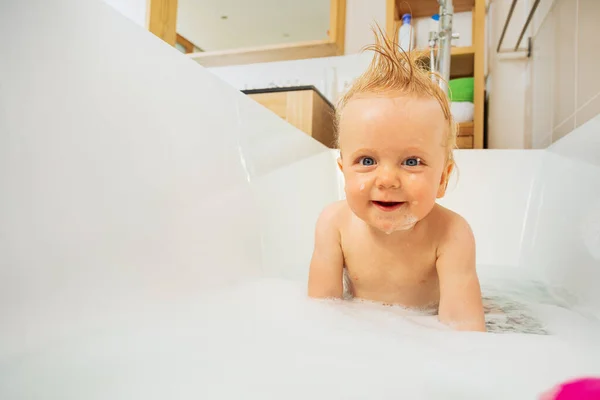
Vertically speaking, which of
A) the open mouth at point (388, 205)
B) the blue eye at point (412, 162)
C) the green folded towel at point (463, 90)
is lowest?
the open mouth at point (388, 205)

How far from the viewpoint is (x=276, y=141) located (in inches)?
46.1

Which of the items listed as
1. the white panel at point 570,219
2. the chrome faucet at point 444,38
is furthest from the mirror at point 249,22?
the white panel at point 570,219

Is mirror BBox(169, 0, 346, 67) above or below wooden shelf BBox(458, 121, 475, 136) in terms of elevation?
above

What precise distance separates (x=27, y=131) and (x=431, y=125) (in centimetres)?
53

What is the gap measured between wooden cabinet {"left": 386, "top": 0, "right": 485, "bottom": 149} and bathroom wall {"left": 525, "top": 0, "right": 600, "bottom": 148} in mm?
224

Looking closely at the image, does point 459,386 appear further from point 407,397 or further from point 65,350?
point 65,350

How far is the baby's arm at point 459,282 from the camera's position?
656mm

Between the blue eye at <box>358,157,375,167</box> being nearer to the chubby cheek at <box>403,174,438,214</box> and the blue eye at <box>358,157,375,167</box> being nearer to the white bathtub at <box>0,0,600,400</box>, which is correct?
the chubby cheek at <box>403,174,438,214</box>

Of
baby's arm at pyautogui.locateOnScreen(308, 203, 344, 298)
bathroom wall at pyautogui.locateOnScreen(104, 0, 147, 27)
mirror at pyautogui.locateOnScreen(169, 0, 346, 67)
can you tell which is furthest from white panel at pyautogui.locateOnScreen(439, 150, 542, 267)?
bathroom wall at pyautogui.locateOnScreen(104, 0, 147, 27)

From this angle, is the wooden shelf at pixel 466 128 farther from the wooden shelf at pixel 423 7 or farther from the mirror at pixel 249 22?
the mirror at pixel 249 22

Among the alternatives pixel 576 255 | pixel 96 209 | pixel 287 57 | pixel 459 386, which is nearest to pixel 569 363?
pixel 459 386

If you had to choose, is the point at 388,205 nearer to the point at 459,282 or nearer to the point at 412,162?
the point at 412,162

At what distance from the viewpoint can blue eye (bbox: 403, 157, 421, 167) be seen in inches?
25.1

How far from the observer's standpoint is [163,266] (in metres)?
0.70
